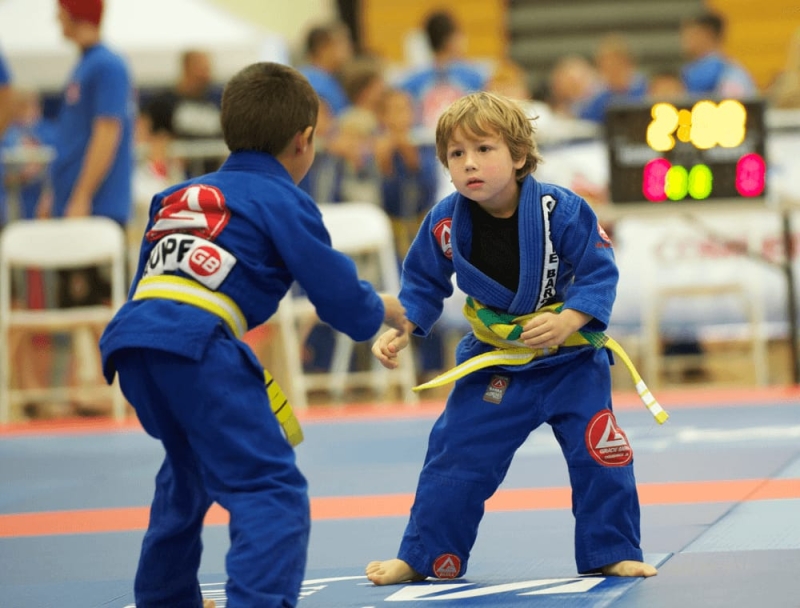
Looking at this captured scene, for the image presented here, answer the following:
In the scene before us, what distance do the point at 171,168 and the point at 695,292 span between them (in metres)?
3.48

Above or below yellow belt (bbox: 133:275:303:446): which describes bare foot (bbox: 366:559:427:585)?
below

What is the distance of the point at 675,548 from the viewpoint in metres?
3.23

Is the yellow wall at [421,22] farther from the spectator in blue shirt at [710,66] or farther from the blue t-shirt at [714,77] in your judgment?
the blue t-shirt at [714,77]

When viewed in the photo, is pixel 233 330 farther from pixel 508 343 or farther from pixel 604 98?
pixel 604 98

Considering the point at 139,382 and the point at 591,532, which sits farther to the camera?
the point at 591,532

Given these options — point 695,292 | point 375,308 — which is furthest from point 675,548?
point 695,292

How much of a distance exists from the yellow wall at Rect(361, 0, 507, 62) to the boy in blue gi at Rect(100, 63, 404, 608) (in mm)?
12352

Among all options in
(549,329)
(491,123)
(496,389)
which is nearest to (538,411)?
(496,389)

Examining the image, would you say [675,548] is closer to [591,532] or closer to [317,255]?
[591,532]

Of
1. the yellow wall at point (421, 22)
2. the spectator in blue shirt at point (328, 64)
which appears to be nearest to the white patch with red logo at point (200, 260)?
the spectator in blue shirt at point (328, 64)

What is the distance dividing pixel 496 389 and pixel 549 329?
266 millimetres

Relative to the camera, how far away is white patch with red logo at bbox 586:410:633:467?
9.93 ft

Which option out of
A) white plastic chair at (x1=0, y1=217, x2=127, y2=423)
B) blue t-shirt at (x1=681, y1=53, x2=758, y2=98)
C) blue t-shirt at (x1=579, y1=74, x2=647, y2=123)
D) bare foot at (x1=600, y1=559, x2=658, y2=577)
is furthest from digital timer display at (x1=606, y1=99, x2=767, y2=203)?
bare foot at (x1=600, y1=559, x2=658, y2=577)

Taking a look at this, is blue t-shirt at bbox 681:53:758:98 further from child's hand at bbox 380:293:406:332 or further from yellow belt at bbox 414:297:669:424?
child's hand at bbox 380:293:406:332
